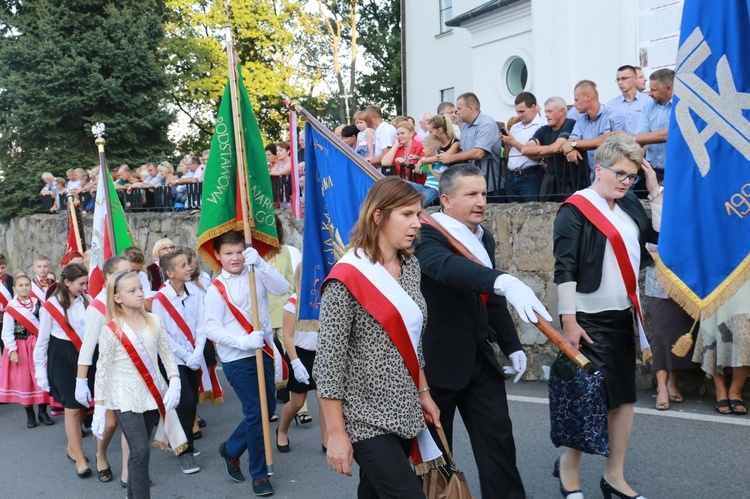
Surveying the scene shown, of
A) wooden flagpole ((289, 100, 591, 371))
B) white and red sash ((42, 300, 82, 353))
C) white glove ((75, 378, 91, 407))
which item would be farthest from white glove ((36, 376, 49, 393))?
wooden flagpole ((289, 100, 591, 371))

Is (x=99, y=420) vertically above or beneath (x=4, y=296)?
beneath

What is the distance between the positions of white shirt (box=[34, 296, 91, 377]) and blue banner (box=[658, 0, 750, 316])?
5.42m

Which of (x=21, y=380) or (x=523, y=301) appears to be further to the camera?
(x=21, y=380)

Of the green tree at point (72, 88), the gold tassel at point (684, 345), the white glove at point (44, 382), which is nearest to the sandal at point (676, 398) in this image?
the gold tassel at point (684, 345)

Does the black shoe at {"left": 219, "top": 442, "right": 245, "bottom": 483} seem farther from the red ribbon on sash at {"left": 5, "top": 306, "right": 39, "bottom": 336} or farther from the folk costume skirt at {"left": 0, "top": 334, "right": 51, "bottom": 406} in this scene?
the red ribbon on sash at {"left": 5, "top": 306, "right": 39, "bottom": 336}

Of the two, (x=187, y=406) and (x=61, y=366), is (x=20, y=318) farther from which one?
(x=187, y=406)

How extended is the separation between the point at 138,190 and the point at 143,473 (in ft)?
39.5

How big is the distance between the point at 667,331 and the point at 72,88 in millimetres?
17659

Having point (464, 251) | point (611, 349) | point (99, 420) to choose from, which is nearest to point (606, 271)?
point (611, 349)

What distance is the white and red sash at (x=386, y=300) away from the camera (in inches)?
136

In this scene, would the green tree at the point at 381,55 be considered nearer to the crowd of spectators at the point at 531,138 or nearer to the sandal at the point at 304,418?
the crowd of spectators at the point at 531,138

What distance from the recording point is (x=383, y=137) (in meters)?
11.0

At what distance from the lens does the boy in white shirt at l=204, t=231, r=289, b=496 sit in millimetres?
5805

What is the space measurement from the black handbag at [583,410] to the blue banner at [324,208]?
1.97 meters
